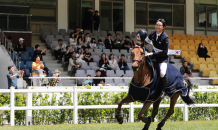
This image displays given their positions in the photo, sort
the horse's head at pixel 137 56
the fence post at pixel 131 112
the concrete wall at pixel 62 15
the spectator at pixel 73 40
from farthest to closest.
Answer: the concrete wall at pixel 62 15, the spectator at pixel 73 40, the fence post at pixel 131 112, the horse's head at pixel 137 56

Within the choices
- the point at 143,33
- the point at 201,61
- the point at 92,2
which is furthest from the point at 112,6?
the point at 143,33

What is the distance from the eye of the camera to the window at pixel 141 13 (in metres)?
23.4

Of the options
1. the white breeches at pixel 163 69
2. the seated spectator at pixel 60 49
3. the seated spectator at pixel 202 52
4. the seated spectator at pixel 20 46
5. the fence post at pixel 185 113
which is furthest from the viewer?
the seated spectator at pixel 202 52

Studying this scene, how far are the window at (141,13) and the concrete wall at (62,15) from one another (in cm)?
569

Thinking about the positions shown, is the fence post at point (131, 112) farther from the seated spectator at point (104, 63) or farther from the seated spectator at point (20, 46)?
the seated spectator at point (20, 46)

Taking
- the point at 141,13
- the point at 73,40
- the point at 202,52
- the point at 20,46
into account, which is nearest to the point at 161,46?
the point at 20,46

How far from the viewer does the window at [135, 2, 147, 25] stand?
23359 mm

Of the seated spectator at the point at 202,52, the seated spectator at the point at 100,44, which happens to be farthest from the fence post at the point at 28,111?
the seated spectator at the point at 202,52

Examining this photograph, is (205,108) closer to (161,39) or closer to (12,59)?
(161,39)

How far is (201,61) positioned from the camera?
18.2m

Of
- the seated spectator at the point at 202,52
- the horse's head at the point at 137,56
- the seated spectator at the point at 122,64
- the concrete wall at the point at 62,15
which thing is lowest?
the seated spectator at the point at 122,64

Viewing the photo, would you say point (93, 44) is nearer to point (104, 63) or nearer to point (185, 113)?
point (104, 63)

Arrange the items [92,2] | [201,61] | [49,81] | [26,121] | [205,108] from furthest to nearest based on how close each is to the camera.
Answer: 1. [92,2]
2. [201,61]
3. [49,81]
4. [205,108]
5. [26,121]

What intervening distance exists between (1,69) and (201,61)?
11.5m
